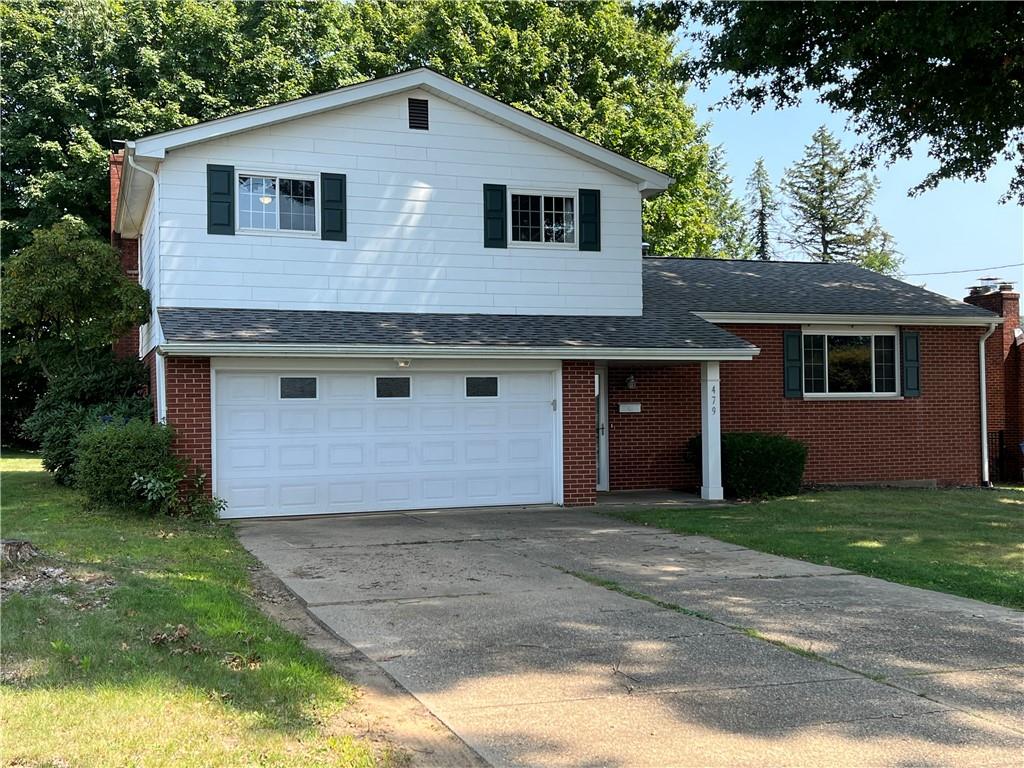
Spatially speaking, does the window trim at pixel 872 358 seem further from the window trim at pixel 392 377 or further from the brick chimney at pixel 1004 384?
the window trim at pixel 392 377

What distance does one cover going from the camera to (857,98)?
1509 centimetres

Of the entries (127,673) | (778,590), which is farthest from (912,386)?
(127,673)

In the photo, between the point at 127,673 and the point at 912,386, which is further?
the point at 912,386

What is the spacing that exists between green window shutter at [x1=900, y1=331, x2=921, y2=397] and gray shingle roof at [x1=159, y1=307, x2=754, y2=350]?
464cm

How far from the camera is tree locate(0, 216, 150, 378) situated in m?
16.0

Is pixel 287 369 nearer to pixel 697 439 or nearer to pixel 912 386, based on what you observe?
pixel 697 439

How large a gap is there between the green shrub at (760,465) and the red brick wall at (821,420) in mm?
1339

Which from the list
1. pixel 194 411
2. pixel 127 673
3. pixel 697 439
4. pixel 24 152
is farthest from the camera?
pixel 24 152

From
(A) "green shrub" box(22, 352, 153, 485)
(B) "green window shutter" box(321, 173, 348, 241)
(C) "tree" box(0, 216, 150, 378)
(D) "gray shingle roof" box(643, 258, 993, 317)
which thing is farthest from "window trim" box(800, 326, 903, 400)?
(C) "tree" box(0, 216, 150, 378)

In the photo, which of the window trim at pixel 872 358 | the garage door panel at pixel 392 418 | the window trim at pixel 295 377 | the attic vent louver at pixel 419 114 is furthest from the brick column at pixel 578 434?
the window trim at pixel 872 358

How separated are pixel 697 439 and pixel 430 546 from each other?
731 centimetres

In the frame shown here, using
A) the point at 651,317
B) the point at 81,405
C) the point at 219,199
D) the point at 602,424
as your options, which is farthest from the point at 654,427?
the point at 81,405

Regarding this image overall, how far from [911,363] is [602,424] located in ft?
21.5

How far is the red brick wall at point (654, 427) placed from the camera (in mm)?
16812
